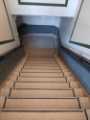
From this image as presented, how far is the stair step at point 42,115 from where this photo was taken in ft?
4.49

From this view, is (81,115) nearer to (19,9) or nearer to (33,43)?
(19,9)

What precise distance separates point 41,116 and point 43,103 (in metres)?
0.29

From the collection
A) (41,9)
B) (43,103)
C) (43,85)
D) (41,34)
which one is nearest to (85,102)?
(43,103)

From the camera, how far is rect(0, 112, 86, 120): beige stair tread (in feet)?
4.49

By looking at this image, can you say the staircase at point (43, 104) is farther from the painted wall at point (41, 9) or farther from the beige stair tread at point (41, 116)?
the painted wall at point (41, 9)

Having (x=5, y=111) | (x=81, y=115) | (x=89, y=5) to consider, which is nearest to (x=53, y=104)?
(x=81, y=115)

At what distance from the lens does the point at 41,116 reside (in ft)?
4.56

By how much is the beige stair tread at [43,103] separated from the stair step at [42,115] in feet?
0.65

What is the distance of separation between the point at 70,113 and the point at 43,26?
7.01 meters

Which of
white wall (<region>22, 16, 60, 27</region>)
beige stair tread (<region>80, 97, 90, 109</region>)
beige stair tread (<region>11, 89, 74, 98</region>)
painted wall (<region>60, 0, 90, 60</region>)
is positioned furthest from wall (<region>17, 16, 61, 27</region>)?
beige stair tread (<region>80, 97, 90, 109</region>)

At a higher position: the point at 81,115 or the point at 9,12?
the point at 81,115

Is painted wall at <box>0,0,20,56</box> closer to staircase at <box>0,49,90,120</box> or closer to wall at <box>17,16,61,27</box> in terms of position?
staircase at <box>0,49,90,120</box>

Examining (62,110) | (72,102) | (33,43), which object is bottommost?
(33,43)

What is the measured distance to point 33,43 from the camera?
25.8 ft
